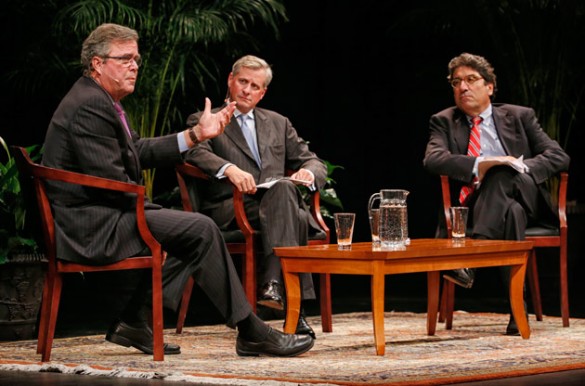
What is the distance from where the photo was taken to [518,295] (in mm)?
4754

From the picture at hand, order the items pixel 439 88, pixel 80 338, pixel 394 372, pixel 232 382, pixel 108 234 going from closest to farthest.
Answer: pixel 232 382
pixel 394 372
pixel 108 234
pixel 80 338
pixel 439 88

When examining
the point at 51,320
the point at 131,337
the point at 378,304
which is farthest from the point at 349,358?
the point at 51,320

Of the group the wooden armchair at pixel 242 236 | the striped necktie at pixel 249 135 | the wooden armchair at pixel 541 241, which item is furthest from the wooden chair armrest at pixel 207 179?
the wooden armchair at pixel 541 241

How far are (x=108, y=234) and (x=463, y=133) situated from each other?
2.11 meters

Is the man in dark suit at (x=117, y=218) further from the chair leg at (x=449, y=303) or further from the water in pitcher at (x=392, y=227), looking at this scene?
the chair leg at (x=449, y=303)

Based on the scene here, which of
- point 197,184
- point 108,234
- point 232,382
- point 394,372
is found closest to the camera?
point 232,382

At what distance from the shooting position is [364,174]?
8.53m

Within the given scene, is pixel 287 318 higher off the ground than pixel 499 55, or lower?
lower

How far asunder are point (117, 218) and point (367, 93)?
15.5ft

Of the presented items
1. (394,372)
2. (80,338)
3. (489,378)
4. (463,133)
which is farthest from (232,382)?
(463,133)

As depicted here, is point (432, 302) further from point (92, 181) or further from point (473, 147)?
point (92, 181)

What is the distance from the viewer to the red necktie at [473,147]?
536 cm

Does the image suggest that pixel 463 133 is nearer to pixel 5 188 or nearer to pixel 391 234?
pixel 391 234

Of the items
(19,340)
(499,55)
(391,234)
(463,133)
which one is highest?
(499,55)
